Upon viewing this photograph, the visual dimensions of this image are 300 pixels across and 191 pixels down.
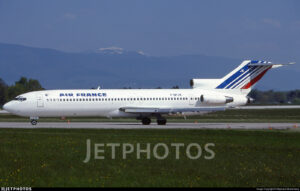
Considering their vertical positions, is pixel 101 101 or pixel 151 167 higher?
pixel 101 101

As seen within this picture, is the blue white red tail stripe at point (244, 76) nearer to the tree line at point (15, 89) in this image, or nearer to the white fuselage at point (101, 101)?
the white fuselage at point (101, 101)

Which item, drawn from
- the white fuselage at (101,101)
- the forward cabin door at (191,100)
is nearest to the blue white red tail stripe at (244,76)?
the white fuselage at (101,101)

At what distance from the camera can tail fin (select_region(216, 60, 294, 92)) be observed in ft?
184

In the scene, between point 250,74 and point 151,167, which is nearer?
point 151,167

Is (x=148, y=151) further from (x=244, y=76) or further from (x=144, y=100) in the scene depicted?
(x=244, y=76)

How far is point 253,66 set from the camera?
56.4m

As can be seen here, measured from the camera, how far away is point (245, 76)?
56.3 meters

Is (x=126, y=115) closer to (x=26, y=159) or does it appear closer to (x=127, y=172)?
(x=26, y=159)

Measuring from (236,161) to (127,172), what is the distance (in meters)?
5.17

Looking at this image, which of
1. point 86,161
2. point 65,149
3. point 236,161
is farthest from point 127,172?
point 65,149

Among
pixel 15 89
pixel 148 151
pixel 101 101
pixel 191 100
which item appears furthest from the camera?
pixel 15 89

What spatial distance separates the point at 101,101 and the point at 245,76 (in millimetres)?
14729

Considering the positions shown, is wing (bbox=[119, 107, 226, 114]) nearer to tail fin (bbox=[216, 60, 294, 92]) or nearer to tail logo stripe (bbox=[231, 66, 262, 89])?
tail fin (bbox=[216, 60, 294, 92])

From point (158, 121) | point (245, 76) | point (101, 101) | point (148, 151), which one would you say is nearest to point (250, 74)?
point (245, 76)
